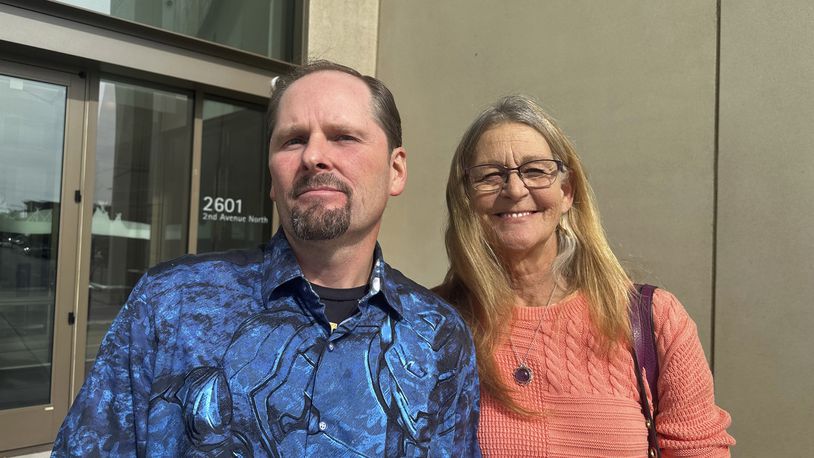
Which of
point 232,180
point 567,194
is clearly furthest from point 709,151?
point 232,180

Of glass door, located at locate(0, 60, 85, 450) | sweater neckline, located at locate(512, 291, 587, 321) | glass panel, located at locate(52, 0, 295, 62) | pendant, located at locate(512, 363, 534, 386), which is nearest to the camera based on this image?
pendant, located at locate(512, 363, 534, 386)

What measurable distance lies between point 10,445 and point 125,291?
1379 mm

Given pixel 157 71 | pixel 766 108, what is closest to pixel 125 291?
pixel 157 71

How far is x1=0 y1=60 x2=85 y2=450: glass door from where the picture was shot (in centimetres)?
427

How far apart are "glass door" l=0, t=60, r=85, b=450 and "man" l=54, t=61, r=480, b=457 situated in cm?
363

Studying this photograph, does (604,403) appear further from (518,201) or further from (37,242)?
(37,242)

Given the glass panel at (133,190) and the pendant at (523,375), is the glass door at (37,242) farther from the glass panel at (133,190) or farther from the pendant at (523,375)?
the pendant at (523,375)

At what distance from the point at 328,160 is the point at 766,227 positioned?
3.27 meters

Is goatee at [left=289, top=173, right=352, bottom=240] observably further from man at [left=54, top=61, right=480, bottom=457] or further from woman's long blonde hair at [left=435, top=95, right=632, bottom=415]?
woman's long blonde hair at [left=435, top=95, right=632, bottom=415]

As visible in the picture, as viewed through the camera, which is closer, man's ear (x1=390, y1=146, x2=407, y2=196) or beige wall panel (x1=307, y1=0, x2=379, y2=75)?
man's ear (x1=390, y1=146, x2=407, y2=196)

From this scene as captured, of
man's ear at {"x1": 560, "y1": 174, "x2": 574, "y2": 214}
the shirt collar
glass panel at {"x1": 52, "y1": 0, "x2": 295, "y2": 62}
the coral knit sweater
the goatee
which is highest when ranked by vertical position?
glass panel at {"x1": 52, "y1": 0, "x2": 295, "y2": 62}

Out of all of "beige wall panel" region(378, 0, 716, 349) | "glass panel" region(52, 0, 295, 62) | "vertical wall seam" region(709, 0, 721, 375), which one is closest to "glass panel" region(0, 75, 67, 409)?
"glass panel" region(52, 0, 295, 62)

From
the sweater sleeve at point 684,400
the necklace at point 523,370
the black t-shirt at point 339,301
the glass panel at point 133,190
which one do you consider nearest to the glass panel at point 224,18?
the glass panel at point 133,190

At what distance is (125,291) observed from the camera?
15.9ft
